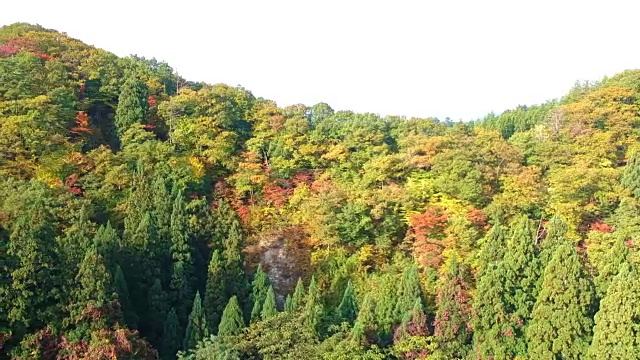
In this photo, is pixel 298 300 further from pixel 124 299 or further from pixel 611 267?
pixel 611 267

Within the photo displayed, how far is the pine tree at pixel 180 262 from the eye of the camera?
2225cm

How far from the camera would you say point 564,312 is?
18391 mm

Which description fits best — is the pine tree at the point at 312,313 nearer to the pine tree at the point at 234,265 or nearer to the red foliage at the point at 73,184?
the pine tree at the point at 234,265

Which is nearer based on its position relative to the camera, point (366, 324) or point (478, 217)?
point (366, 324)

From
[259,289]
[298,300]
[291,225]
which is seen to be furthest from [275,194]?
[298,300]

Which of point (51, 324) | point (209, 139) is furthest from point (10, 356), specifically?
point (209, 139)

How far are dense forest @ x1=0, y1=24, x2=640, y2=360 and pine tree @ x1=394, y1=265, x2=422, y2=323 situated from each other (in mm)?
71

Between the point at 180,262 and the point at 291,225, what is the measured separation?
220 inches

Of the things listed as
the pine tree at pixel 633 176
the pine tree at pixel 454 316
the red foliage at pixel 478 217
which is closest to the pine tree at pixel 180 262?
the pine tree at pixel 454 316

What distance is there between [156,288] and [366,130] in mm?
13418

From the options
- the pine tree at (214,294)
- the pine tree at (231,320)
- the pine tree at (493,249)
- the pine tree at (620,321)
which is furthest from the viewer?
the pine tree at (214,294)

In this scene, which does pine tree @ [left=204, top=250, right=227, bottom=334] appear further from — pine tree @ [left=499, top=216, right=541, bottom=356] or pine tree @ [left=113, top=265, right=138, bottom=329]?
pine tree @ [left=499, top=216, right=541, bottom=356]

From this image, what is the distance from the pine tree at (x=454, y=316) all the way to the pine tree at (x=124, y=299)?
9.97 meters

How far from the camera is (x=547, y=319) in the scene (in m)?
18.6
